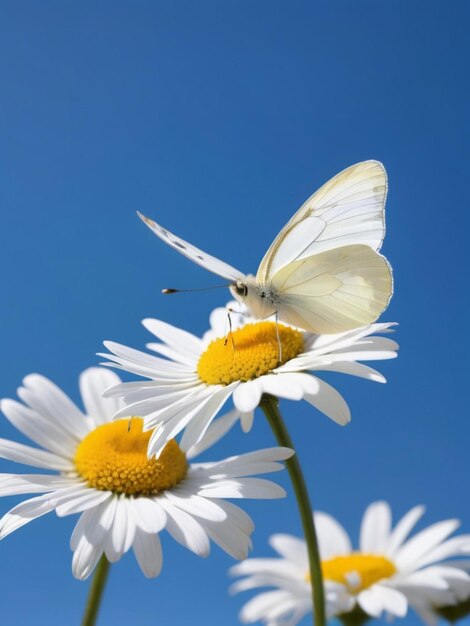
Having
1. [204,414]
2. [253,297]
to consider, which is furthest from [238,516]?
[253,297]

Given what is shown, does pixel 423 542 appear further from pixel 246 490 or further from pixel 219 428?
pixel 246 490

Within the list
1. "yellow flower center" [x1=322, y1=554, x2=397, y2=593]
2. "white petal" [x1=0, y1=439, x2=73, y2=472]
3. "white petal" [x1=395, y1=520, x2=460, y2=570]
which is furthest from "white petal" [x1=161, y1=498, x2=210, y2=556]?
"white petal" [x1=395, y1=520, x2=460, y2=570]

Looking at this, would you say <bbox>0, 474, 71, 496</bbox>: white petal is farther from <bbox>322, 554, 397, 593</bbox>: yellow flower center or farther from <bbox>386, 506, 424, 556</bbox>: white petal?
<bbox>386, 506, 424, 556</bbox>: white petal

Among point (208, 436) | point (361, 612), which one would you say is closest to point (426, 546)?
point (361, 612)

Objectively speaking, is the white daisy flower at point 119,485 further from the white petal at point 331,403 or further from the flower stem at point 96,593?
the white petal at point 331,403

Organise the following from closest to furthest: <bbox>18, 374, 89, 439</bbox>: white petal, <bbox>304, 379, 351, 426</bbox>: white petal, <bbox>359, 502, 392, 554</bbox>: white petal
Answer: <bbox>304, 379, 351, 426</bbox>: white petal < <bbox>18, 374, 89, 439</bbox>: white petal < <bbox>359, 502, 392, 554</bbox>: white petal

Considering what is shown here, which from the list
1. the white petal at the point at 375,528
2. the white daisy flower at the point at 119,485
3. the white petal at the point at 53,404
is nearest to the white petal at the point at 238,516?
the white daisy flower at the point at 119,485

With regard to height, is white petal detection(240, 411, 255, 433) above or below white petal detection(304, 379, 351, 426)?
above

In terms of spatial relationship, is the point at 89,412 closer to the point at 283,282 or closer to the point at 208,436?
the point at 208,436
